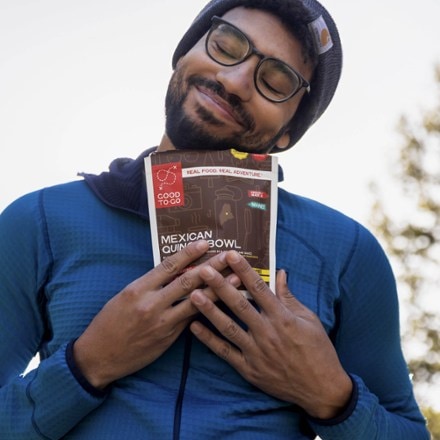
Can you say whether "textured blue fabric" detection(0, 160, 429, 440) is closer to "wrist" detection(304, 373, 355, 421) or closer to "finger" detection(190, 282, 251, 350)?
"wrist" detection(304, 373, 355, 421)

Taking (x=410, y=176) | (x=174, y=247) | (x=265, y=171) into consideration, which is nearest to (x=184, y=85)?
(x=265, y=171)

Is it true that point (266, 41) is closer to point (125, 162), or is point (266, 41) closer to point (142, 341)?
point (125, 162)

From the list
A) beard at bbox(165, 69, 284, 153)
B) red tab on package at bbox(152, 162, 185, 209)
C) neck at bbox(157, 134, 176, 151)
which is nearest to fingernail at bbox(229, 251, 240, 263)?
red tab on package at bbox(152, 162, 185, 209)

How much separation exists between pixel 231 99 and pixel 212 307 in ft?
2.42

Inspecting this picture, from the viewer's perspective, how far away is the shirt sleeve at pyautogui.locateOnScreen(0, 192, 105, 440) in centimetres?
201

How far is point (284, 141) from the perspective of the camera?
285cm

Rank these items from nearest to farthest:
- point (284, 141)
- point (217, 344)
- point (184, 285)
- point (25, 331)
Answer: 1. point (184, 285)
2. point (217, 344)
3. point (25, 331)
4. point (284, 141)

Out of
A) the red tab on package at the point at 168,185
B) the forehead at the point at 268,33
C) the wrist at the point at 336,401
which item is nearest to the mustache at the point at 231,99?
the forehead at the point at 268,33

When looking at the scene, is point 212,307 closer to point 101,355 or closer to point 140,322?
point 140,322

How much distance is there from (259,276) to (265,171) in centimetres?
32

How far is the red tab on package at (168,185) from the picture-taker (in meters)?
2.11

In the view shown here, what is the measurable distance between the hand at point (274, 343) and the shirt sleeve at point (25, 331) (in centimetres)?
37

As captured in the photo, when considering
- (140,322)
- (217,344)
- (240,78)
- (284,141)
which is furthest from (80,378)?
(284,141)

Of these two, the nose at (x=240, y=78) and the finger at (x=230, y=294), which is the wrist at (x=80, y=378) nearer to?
the finger at (x=230, y=294)
